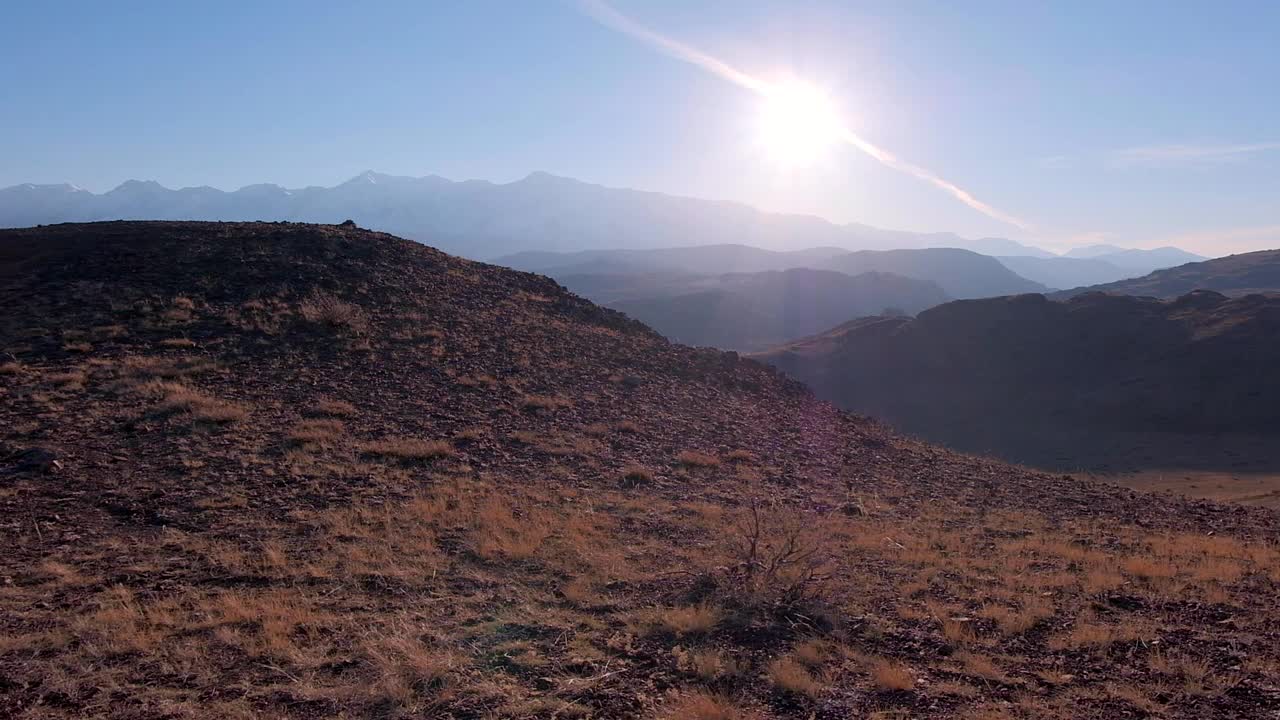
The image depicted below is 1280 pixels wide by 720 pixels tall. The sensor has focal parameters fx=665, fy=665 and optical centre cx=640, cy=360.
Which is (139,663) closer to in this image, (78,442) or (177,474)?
(177,474)

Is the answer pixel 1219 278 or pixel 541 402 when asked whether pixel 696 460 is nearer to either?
pixel 541 402

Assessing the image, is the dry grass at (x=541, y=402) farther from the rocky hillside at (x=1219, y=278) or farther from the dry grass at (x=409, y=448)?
the rocky hillside at (x=1219, y=278)

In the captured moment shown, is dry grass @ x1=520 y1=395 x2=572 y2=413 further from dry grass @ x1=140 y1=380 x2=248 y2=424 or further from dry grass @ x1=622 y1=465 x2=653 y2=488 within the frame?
dry grass @ x1=140 y1=380 x2=248 y2=424

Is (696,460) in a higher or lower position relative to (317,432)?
lower

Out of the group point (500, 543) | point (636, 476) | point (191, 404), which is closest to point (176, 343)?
point (191, 404)

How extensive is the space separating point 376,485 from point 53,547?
384cm

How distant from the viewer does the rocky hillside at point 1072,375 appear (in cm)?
4178

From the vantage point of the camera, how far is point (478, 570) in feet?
25.3

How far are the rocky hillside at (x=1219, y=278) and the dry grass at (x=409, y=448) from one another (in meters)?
122

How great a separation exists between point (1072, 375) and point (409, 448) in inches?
2255

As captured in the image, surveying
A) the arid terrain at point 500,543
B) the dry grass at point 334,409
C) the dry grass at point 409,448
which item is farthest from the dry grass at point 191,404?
the dry grass at point 409,448

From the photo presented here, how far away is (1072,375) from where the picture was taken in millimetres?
53781

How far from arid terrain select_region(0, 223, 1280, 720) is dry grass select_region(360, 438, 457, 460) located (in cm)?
11

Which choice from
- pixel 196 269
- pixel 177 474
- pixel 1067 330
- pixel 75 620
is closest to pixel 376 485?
pixel 177 474
